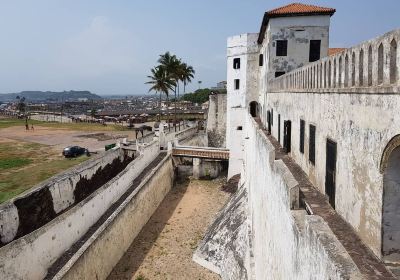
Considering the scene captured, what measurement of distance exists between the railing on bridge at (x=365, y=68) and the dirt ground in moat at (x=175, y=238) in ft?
40.6

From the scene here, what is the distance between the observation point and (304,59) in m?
22.2

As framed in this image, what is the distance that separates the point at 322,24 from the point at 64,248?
62.6 ft

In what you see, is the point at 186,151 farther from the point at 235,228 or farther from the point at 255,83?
the point at 235,228

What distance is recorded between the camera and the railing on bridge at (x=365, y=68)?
4566 millimetres

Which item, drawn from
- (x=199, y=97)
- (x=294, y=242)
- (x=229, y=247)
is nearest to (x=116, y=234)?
(x=229, y=247)

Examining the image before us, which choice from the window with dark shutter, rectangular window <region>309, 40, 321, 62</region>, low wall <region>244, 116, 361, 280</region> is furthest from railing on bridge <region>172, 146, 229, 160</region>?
low wall <region>244, 116, 361, 280</region>

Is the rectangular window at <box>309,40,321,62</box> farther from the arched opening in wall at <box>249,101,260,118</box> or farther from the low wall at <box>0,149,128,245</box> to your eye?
the low wall at <box>0,149,128,245</box>

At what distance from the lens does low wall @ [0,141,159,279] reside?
1050 centimetres

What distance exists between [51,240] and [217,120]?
2991 cm

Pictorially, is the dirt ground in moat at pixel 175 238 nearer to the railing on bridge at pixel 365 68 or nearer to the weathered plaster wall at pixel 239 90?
the weathered plaster wall at pixel 239 90

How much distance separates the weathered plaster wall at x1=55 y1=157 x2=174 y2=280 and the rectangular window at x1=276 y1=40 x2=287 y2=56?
491 inches

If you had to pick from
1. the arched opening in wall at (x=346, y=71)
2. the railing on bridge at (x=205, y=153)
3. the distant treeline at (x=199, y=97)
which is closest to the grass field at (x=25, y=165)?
the railing on bridge at (x=205, y=153)

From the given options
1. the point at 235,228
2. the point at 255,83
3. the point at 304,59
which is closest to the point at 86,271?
the point at 235,228

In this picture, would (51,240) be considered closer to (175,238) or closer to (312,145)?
(175,238)
